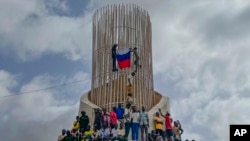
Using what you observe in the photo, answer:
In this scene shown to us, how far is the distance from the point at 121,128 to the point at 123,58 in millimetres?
5071

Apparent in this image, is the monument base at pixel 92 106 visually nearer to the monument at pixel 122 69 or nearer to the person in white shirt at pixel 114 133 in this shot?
the monument at pixel 122 69

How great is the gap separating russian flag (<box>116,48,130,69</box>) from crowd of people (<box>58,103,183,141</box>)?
353 centimetres

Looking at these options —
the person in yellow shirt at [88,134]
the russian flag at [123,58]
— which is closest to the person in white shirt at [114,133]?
the person in yellow shirt at [88,134]

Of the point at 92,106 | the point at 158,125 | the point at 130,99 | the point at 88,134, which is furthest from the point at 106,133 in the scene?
Answer: the point at 92,106

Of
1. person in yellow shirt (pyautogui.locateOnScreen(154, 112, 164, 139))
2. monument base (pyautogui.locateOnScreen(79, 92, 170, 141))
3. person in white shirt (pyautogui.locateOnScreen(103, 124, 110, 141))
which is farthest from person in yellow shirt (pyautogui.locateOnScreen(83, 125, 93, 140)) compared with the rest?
monument base (pyautogui.locateOnScreen(79, 92, 170, 141))

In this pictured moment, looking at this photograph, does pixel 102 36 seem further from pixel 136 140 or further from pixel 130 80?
pixel 136 140

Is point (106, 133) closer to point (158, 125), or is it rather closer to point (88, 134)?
point (88, 134)

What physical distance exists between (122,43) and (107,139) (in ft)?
27.0

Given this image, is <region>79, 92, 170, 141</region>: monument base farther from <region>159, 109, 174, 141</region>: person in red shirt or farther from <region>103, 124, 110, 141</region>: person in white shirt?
<region>103, 124, 110, 141</region>: person in white shirt

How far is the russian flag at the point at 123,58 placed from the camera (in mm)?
22036

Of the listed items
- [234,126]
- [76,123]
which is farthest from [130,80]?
[234,126]

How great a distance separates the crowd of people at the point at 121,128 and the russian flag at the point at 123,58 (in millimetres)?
3531

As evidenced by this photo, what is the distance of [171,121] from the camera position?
736 inches

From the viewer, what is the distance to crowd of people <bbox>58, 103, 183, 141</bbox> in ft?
52.5
